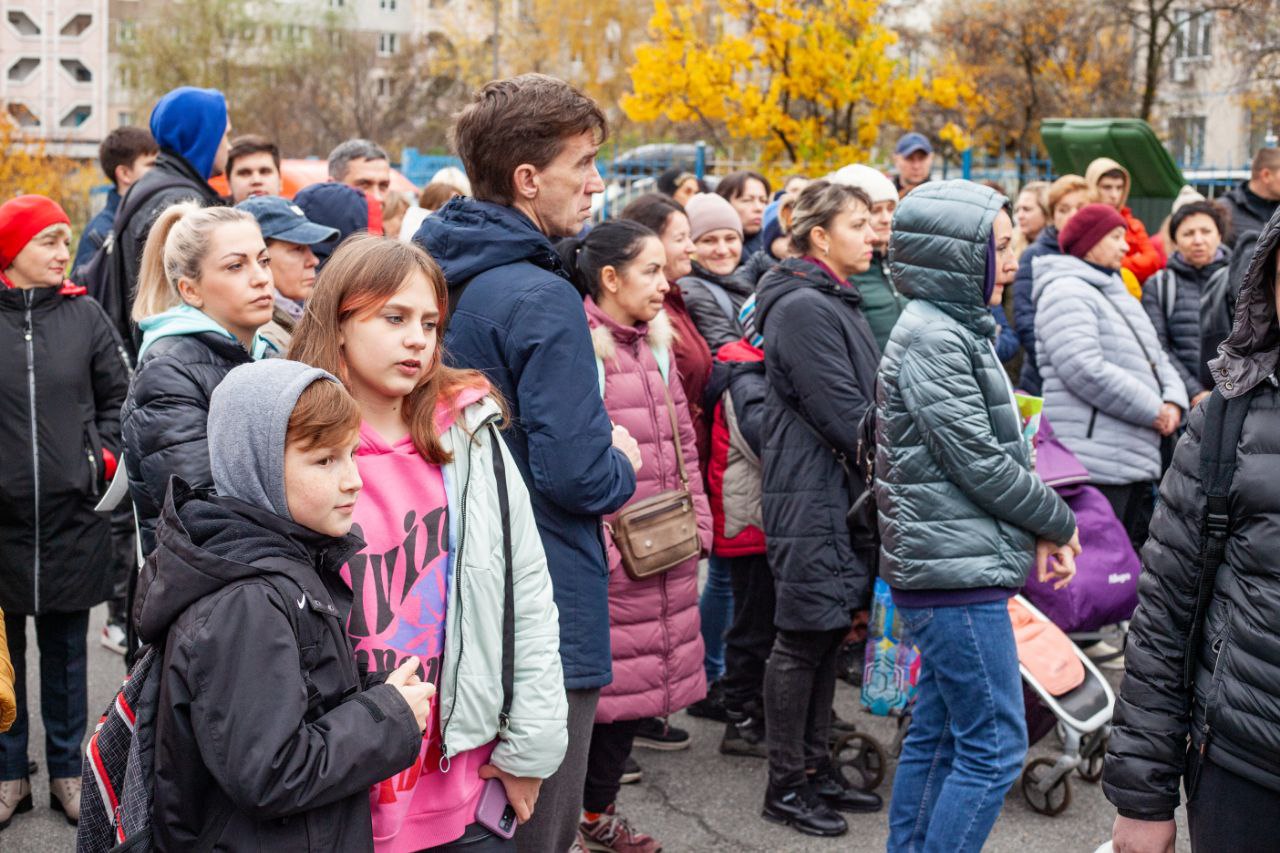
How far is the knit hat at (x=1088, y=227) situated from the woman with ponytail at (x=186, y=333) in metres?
4.13

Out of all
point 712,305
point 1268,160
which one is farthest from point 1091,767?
point 1268,160

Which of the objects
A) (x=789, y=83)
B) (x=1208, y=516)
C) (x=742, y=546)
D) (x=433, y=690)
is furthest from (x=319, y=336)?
(x=789, y=83)

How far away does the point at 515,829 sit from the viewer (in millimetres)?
3131

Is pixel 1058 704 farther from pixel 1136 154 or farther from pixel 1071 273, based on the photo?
pixel 1136 154

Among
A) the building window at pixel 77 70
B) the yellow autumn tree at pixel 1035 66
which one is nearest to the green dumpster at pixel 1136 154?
the yellow autumn tree at pixel 1035 66

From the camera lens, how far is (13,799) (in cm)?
488

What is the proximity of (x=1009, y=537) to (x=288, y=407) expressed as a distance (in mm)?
2317

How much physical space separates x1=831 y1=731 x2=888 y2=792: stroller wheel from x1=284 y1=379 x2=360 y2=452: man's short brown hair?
324 cm

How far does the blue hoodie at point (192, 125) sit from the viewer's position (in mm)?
5965

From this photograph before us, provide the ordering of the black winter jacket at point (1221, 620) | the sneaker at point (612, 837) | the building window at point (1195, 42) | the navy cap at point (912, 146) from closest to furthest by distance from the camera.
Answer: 1. the black winter jacket at point (1221, 620)
2. the sneaker at point (612, 837)
3. the navy cap at point (912, 146)
4. the building window at point (1195, 42)

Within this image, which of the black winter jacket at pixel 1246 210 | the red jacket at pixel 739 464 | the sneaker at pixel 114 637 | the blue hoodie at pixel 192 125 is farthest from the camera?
the black winter jacket at pixel 1246 210

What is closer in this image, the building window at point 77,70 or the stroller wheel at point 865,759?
the stroller wheel at point 865,759

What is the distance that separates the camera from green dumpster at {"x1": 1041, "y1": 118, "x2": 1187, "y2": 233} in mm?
11781

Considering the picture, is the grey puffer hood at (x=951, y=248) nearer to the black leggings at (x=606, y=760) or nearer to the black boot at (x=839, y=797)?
the black leggings at (x=606, y=760)
